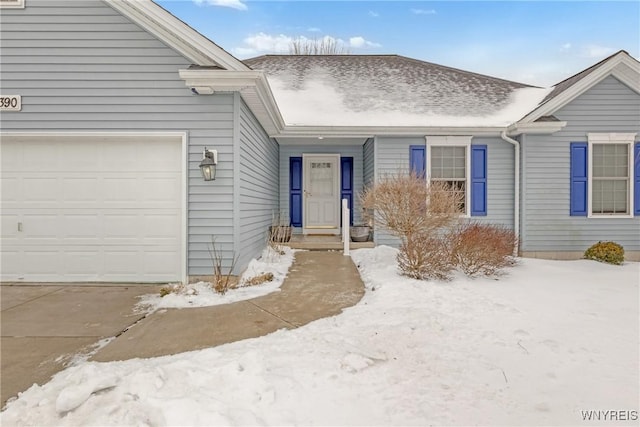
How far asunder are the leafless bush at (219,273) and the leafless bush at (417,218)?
2.67m

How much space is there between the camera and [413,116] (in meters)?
8.53

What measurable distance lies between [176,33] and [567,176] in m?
8.39

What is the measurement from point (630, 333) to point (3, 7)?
9.13 meters

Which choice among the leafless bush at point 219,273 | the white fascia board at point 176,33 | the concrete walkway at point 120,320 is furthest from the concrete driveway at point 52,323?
the white fascia board at point 176,33

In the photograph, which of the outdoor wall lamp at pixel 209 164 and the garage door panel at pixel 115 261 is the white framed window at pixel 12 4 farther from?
the garage door panel at pixel 115 261

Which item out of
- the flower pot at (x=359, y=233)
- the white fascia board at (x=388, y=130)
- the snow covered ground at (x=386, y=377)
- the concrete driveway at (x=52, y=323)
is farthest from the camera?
the flower pot at (x=359, y=233)

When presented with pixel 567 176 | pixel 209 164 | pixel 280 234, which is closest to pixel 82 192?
pixel 209 164

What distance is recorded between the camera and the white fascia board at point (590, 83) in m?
7.35

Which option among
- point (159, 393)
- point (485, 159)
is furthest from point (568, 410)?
point (485, 159)

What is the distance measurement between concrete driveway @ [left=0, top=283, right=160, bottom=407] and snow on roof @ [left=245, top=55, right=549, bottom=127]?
538 cm

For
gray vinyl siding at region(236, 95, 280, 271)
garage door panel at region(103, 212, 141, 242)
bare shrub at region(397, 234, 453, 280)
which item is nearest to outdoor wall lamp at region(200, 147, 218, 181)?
gray vinyl siding at region(236, 95, 280, 271)

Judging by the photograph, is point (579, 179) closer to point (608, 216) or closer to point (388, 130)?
point (608, 216)

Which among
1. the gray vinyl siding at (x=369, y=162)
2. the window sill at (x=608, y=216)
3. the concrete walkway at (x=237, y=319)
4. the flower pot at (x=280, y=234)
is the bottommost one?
the concrete walkway at (x=237, y=319)

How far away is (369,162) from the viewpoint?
30.1ft
